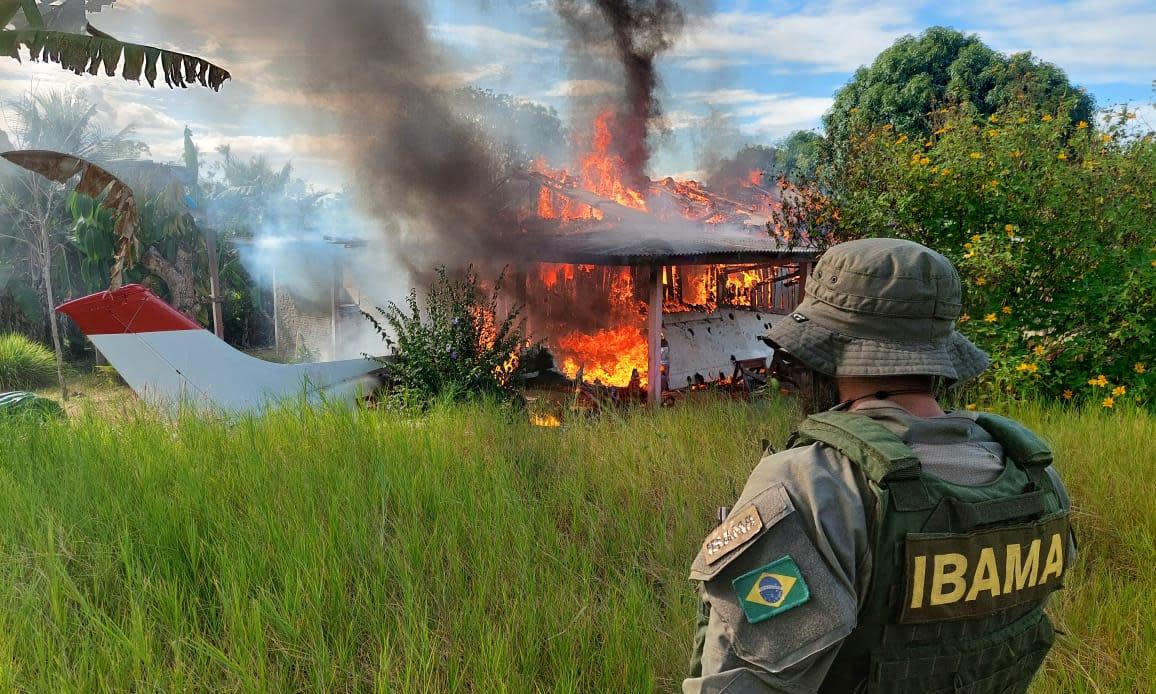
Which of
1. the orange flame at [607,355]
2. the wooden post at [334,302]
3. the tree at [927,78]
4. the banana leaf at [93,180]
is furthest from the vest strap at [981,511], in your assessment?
the tree at [927,78]

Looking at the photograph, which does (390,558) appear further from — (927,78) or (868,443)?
(927,78)

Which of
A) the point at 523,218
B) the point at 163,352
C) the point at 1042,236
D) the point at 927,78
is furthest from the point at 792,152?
the point at 163,352

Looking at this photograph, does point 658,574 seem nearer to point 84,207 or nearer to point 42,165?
point 42,165

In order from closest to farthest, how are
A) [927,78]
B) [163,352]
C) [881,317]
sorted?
1. [881,317]
2. [163,352]
3. [927,78]

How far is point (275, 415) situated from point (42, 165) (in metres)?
4.00

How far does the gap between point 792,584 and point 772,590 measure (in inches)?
1.4

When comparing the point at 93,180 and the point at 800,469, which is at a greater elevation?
the point at 93,180

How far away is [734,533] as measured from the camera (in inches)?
45.4

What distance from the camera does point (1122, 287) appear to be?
5488 mm

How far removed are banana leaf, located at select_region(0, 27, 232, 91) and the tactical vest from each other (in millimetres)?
7476

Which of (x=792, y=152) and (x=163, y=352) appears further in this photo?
(x=792, y=152)

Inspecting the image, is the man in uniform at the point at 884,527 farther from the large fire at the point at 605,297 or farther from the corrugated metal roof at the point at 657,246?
the large fire at the point at 605,297

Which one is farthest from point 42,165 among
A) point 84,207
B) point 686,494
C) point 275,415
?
point 84,207

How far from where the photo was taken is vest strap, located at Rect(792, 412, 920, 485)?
1108 mm
